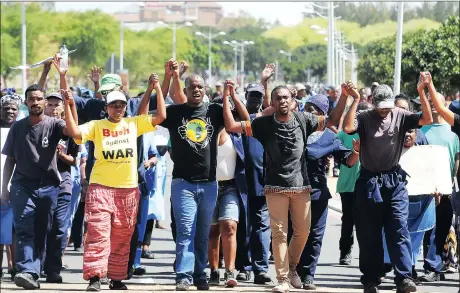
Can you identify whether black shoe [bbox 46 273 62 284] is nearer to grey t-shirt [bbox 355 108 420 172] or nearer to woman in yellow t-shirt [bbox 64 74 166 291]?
woman in yellow t-shirt [bbox 64 74 166 291]

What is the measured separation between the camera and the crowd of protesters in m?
11.1

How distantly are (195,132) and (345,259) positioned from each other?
365cm

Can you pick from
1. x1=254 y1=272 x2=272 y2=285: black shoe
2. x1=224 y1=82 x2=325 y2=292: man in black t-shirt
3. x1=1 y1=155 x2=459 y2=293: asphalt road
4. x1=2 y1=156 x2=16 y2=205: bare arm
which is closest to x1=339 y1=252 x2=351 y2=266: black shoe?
x1=1 y1=155 x2=459 y2=293: asphalt road

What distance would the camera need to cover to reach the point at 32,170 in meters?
11.6

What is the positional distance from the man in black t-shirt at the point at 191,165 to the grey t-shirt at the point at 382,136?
1291 millimetres

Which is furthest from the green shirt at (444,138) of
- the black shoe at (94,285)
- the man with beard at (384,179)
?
the black shoe at (94,285)

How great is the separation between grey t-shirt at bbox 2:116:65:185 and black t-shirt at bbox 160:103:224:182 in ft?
3.46

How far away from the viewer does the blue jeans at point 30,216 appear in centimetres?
1159

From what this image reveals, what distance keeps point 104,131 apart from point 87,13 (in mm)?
99524

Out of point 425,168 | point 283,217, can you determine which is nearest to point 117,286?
point 283,217

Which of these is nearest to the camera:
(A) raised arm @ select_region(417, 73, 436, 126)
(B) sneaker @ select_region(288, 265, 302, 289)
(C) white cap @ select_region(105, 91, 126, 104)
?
(A) raised arm @ select_region(417, 73, 436, 126)

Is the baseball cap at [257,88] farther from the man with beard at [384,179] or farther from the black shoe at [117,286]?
the black shoe at [117,286]

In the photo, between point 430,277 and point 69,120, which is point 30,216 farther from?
point 430,277

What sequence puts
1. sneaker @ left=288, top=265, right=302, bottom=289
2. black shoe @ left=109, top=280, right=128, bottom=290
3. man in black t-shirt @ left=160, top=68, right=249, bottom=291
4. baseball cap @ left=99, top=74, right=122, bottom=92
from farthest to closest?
1. baseball cap @ left=99, top=74, right=122, bottom=92
2. sneaker @ left=288, top=265, right=302, bottom=289
3. black shoe @ left=109, top=280, right=128, bottom=290
4. man in black t-shirt @ left=160, top=68, right=249, bottom=291
